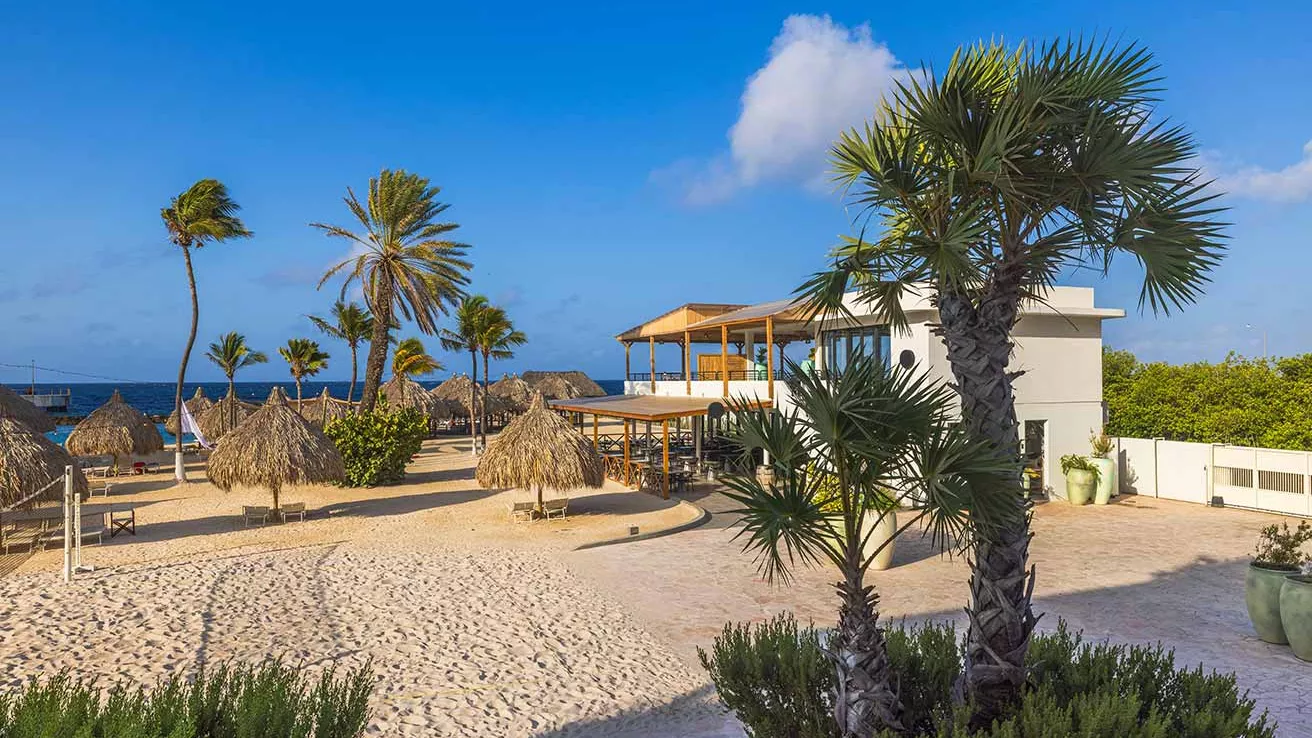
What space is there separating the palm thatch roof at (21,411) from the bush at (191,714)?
28957 millimetres

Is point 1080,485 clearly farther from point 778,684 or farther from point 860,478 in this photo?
point 860,478

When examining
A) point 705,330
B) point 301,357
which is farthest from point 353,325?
point 705,330

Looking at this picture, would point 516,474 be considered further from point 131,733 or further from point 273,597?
point 131,733

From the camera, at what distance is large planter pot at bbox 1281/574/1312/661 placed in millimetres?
7926

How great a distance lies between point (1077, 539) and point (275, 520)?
17.2 metres

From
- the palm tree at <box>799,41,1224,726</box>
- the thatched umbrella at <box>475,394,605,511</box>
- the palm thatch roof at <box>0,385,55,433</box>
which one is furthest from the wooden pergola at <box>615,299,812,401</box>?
the palm thatch roof at <box>0,385,55,433</box>

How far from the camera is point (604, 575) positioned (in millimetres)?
12250

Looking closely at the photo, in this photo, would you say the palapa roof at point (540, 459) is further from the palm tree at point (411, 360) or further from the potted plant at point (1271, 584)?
the palm tree at point (411, 360)

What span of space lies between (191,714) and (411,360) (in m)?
36.6

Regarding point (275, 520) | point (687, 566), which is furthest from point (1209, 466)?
point (275, 520)

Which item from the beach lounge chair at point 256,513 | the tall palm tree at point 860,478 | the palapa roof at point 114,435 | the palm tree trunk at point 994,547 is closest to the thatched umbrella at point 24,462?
the beach lounge chair at point 256,513

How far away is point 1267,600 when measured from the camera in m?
8.48

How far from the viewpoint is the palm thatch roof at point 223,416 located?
33.1 meters

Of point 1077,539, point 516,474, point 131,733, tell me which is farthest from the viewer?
point 516,474
